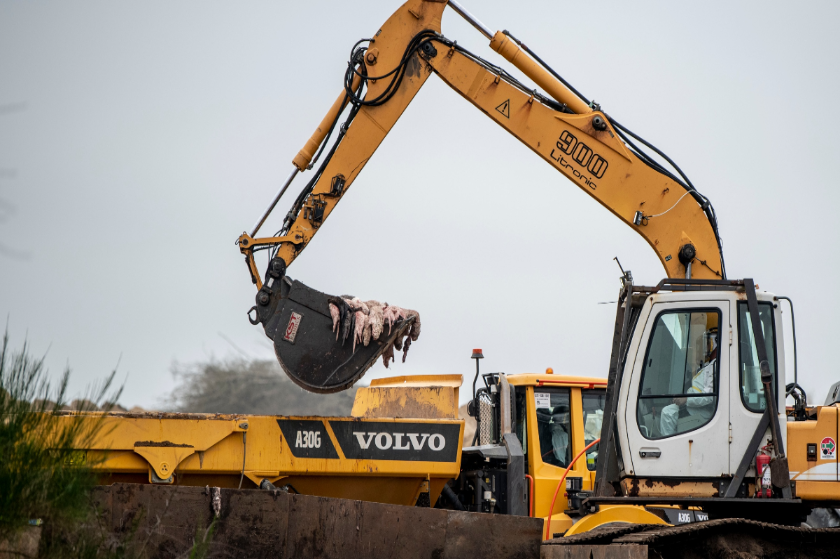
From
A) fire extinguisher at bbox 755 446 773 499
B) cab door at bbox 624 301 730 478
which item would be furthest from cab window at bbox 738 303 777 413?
fire extinguisher at bbox 755 446 773 499

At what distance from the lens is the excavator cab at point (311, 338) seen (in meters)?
6.45

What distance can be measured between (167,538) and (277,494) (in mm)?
691

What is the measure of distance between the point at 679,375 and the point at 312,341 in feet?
9.17

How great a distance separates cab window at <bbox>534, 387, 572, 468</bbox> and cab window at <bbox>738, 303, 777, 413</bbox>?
6.92 feet

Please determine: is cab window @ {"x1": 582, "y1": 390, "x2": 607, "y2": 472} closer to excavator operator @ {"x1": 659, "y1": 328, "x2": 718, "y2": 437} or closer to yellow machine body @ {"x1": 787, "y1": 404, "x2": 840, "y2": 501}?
excavator operator @ {"x1": 659, "y1": 328, "x2": 718, "y2": 437}

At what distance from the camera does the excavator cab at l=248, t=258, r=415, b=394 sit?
6.45 metres

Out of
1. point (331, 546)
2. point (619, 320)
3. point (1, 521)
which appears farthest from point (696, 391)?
point (1, 521)

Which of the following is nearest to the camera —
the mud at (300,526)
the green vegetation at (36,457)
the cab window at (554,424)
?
the green vegetation at (36,457)

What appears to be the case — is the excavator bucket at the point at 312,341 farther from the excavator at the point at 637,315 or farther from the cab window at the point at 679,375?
the cab window at the point at 679,375

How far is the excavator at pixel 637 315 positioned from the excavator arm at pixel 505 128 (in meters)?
0.01

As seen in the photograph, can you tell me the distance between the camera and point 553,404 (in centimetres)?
759

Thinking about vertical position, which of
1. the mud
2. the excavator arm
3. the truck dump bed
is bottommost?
the mud

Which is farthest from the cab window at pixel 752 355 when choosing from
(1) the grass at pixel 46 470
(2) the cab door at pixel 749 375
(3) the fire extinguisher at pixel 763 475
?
(1) the grass at pixel 46 470

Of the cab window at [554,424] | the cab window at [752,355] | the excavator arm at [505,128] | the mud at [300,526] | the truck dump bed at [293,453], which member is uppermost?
the excavator arm at [505,128]
